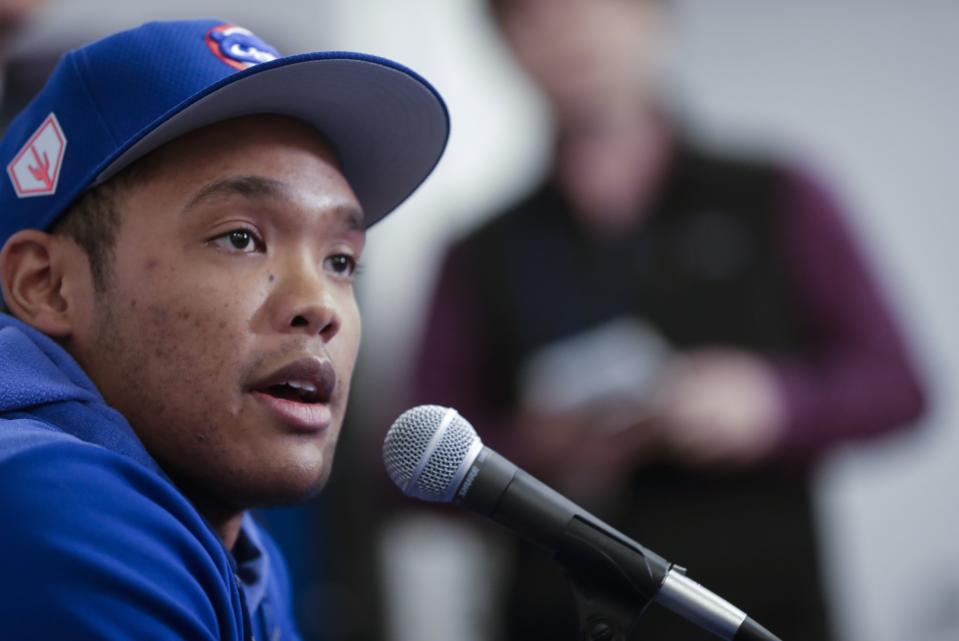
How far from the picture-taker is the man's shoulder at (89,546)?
77 cm

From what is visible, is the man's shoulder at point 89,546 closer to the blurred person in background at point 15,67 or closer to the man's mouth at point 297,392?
the man's mouth at point 297,392

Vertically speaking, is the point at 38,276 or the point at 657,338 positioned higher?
the point at 38,276

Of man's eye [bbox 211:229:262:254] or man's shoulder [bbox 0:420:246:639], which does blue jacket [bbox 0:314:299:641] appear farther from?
man's eye [bbox 211:229:262:254]

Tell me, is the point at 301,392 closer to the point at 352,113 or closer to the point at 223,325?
the point at 223,325

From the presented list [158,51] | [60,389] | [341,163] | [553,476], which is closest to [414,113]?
[341,163]

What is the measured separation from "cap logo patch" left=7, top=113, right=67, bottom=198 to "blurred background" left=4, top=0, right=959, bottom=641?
1.62 meters

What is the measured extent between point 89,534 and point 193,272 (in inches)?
9.9

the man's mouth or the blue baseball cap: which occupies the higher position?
the blue baseball cap

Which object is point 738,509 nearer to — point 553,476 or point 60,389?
point 553,476

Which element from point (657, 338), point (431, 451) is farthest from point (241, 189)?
point (657, 338)

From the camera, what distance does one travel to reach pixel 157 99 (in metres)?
0.97

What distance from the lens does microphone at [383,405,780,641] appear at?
928mm

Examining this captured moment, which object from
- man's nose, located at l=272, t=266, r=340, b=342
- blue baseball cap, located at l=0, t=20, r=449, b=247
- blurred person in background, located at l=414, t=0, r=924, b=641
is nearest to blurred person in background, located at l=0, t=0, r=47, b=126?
blue baseball cap, located at l=0, t=20, r=449, b=247

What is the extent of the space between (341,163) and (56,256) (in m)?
0.27
